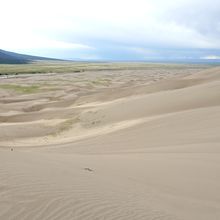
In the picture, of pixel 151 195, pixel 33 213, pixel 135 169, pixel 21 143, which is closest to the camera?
pixel 33 213

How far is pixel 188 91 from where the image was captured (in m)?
20.5

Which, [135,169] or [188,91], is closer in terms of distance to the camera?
[135,169]

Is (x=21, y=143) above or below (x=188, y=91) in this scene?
below

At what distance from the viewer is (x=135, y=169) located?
23.8ft

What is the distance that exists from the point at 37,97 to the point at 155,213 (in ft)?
101

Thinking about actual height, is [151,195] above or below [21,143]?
above

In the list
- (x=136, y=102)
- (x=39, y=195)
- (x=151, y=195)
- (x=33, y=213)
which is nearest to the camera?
(x=33, y=213)

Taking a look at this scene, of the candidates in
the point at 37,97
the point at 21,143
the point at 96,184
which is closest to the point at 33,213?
the point at 96,184

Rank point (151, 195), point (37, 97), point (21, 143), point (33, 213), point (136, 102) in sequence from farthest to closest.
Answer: point (37, 97) < point (136, 102) < point (21, 143) < point (151, 195) < point (33, 213)

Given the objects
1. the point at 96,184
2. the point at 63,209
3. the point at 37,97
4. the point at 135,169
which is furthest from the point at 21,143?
the point at 37,97

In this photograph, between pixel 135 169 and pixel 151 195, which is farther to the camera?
pixel 135 169

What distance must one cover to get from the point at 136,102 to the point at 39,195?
50.8ft

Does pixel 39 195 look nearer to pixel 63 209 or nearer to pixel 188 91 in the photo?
pixel 63 209

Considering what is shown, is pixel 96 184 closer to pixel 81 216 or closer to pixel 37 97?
pixel 81 216
